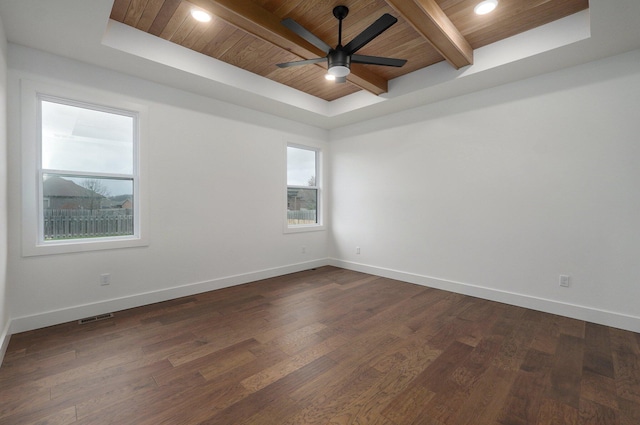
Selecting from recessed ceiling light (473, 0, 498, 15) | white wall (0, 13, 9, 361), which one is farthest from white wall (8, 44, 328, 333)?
recessed ceiling light (473, 0, 498, 15)

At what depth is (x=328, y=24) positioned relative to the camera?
2791 mm

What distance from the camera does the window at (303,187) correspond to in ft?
16.8

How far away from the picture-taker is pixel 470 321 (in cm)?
298

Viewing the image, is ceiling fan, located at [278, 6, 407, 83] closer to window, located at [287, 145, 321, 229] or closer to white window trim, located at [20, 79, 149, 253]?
white window trim, located at [20, 79, 149, 253]

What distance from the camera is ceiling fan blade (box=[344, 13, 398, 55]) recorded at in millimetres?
2176

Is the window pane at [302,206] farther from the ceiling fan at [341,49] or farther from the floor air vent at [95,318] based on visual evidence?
the floor air vent at [95,318]

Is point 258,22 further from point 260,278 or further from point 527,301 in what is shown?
point 527,301

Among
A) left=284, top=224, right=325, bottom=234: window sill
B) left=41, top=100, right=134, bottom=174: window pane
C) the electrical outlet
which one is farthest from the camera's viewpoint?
left=284, top=224, right=325, bottom=234: window sill

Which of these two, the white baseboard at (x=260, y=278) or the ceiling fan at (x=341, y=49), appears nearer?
the ceiling fan at (x=341, y=49)

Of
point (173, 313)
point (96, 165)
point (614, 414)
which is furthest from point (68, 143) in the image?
point (614, 414)

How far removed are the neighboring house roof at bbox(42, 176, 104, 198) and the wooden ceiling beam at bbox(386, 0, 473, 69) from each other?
3437 mm

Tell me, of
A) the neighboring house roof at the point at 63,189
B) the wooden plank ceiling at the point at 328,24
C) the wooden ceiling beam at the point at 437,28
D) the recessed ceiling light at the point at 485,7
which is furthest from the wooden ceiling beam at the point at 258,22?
the neighboring house roof at the point at 63,189

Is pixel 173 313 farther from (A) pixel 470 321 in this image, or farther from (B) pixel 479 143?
(B) pixel 479 143

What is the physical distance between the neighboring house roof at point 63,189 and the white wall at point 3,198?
39cm
